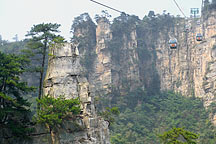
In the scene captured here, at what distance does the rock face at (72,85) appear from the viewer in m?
18.4

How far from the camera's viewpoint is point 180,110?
39.8m

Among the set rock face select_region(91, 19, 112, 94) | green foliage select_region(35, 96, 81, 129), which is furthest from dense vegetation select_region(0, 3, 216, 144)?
rock face select_region(91, 19, 112, 94)

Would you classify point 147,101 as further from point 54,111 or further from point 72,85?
point 54,111

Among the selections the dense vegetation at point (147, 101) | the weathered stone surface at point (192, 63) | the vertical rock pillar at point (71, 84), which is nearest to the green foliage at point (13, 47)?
the dense vegetation at point (147, 101)

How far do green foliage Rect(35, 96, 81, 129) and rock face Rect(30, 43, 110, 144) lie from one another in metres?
1.45

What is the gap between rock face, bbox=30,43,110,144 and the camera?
1842 centimetres

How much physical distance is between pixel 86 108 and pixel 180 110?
78.0ft

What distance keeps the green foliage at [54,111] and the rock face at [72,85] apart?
1453mm

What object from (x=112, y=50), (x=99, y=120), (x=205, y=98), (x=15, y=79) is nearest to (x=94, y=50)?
(x=112, y=50)

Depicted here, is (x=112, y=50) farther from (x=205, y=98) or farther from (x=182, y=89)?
(x=205, y=98)

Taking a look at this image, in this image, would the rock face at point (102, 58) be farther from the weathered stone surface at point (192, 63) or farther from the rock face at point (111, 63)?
the weathered stone surface at point (192, 63)

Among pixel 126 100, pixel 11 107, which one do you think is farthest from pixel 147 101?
pixel 11 107

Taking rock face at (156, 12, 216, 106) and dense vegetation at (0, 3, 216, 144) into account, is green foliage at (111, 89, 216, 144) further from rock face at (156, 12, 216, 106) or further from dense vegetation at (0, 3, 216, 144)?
rock face at (156, 12, 216, 106)

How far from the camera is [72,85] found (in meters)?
19.2
